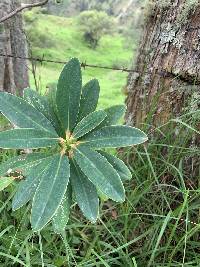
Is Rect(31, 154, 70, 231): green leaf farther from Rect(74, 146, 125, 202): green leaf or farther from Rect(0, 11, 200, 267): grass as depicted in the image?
Rect(0, 11, 200, 267): grass

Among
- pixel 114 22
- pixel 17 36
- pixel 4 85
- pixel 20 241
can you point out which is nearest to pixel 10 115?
pixel 20 241

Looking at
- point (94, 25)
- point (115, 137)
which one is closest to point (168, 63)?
point (115, 137)

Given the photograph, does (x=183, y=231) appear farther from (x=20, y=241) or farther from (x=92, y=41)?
(x=92, y=41)

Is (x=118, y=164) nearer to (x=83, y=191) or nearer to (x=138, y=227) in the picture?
(x=83, y=191)

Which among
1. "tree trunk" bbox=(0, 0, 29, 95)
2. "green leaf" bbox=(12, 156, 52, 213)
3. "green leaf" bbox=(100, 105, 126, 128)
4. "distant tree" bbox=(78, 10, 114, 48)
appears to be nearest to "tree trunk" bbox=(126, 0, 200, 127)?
"green leaf" bbox=(100, 105, 126, 128)

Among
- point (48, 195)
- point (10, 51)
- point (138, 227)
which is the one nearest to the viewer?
point (48, 195)

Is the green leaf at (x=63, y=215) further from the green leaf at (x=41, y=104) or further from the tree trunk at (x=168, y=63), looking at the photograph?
the tree trunk at (x=168, y=63)

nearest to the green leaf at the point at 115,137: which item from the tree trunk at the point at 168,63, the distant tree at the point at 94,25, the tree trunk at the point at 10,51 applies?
the tree trunk at the point at 168,63
